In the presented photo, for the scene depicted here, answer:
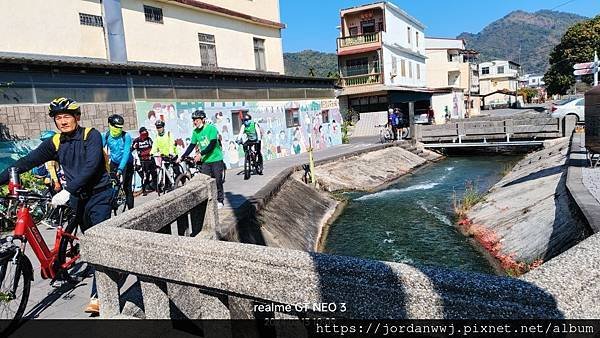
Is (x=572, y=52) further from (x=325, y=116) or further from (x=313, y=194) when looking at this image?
(x=313, y=194)

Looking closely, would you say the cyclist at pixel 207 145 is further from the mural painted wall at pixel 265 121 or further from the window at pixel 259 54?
the window at pixel 259 54

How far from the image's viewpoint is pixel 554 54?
54.2m

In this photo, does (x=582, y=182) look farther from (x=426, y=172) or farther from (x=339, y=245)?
(x=426, y=172)

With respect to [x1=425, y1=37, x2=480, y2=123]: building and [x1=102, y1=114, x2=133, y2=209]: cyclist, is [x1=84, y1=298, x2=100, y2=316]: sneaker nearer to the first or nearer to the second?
[x1=102, y1=114, x2=133, y2=209]: cyclist

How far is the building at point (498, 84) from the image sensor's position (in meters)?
73.3

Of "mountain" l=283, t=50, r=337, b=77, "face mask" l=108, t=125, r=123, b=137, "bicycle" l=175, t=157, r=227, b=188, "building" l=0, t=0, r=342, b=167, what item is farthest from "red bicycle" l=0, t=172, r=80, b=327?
"mountain" l=283, t=50, r=337, b=77

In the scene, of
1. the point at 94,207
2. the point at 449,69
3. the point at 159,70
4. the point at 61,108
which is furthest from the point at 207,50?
the point at 449,69

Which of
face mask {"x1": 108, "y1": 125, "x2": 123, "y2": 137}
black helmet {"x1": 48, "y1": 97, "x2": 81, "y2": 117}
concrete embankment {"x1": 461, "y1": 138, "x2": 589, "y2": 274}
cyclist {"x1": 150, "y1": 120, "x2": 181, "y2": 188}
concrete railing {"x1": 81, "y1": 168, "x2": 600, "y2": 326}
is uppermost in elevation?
black helmet {"x1": 48, "y1": 97, "x2": 81, "y2": 117}

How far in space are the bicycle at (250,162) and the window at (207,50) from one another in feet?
23.7

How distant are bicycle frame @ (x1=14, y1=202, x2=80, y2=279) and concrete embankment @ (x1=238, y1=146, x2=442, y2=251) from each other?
340 centimetres

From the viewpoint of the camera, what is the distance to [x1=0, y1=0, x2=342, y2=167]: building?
1031 centimetres

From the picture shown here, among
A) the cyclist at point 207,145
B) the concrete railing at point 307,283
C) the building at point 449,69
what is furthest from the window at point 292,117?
the building at point 449,69

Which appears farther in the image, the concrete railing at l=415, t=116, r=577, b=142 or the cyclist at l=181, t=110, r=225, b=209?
the concrete railing at l=415, t=116, r=577, b=142

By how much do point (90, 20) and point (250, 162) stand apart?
7.14m
